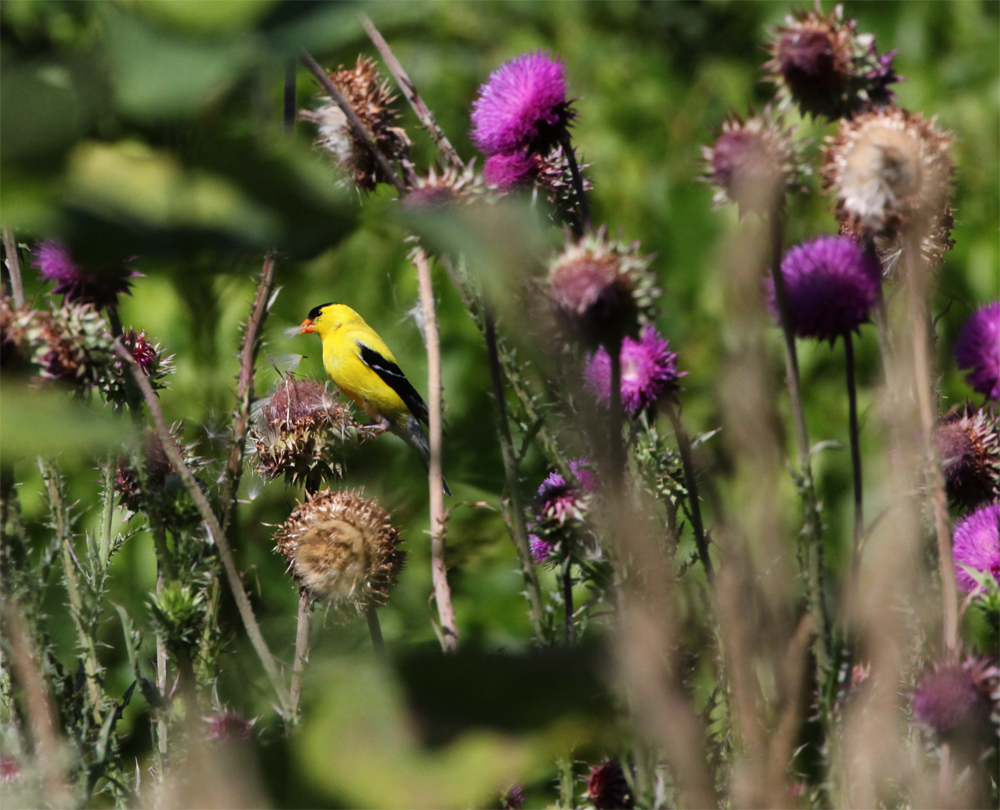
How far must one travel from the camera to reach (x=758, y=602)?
0.30m

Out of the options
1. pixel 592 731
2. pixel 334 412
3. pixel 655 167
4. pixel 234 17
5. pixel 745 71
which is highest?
pixel 745 71

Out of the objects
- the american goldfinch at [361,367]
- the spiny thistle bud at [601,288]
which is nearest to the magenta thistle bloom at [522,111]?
the spiny thistle bud at [601,288]

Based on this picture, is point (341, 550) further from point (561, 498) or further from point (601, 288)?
point (601, 288)

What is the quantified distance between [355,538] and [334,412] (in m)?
0.15

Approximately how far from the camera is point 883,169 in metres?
0.44

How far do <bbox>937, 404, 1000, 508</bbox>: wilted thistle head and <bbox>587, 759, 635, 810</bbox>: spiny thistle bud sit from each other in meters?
0.25

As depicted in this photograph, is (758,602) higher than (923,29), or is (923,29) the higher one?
(923,29)

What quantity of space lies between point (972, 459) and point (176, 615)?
1.48 ft

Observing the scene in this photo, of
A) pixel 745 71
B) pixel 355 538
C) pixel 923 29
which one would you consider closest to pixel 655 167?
pixel 745 71

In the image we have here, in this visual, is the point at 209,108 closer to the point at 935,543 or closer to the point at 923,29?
the point at 935,543

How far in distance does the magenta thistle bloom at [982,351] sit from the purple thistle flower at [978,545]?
8 cm

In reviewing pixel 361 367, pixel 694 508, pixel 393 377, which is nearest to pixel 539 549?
pixel 694 508

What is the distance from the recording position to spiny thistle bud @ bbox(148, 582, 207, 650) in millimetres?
452

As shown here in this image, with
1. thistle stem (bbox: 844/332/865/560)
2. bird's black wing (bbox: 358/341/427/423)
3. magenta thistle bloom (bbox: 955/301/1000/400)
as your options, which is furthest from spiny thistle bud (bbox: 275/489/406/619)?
bird's black wing (bbox: 358/341/427/423)
